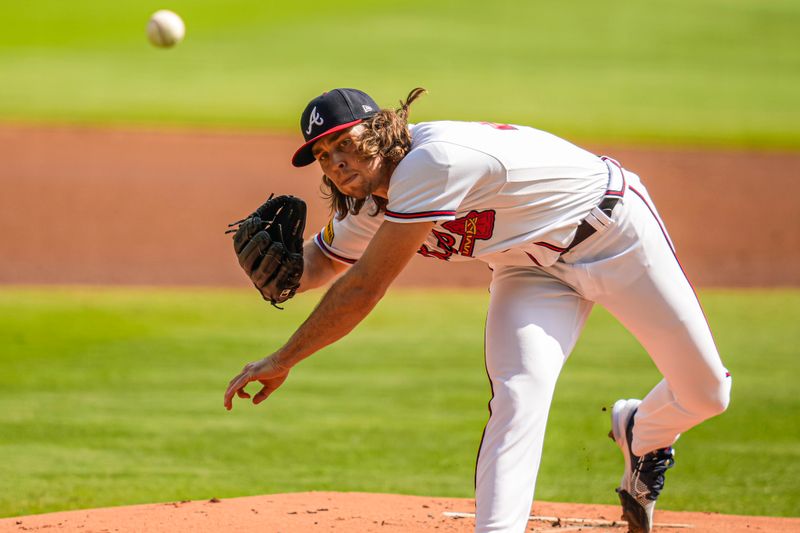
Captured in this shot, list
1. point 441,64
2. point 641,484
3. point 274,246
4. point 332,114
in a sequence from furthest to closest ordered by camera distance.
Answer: point 441,64 < point 641,484 < point 274,246 < point 332,114

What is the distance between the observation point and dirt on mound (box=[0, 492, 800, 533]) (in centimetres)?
429

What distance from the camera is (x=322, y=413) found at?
6.66 metres

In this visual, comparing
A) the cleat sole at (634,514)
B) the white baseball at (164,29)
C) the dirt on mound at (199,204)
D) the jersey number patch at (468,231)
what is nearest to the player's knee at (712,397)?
the cleat sole at (634,514)

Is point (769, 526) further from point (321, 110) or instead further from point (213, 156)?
point (213, 156)

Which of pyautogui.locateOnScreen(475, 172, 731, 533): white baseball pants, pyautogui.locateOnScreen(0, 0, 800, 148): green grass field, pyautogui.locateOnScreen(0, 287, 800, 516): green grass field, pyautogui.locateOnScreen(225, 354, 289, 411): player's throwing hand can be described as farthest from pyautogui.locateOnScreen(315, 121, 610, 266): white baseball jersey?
pyautogui.locateOnScreen(0, 0, 800, 148): green grass field

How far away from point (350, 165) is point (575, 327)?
968 millimetres

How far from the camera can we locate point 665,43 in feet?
88.5

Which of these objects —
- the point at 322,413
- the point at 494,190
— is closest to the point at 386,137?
the point at 494,190

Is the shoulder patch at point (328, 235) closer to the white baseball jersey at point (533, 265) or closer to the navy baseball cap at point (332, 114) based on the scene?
the white baseball jersey at point (533, 265)

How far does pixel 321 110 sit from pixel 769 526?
2.58 metres

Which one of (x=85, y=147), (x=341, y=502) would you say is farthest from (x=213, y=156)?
(x=341, y=502)

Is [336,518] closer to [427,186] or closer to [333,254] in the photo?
[333,254]

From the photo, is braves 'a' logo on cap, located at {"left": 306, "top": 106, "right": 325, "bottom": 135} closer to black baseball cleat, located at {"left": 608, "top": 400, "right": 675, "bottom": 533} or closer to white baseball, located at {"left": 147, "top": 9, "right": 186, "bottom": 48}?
black baseball cleat, located at {"left": 608, "top": 400, "right": 675, "bottom": 533}

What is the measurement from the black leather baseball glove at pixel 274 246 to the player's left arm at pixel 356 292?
0.46 metres
